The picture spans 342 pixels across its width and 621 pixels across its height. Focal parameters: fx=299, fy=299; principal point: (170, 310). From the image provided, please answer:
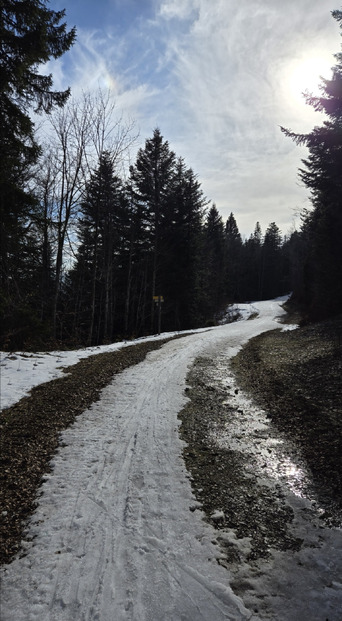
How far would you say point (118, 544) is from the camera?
2809mm

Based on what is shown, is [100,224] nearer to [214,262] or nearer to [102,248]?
[102,248]

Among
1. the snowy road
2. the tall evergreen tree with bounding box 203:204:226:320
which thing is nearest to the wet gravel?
the snowy road

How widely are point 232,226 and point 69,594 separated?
84.4 m

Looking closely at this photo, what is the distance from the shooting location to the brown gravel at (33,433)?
3153 millimetres

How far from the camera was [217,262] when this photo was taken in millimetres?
44344

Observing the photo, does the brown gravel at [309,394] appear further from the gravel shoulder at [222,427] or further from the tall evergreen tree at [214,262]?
the tall evergreen tree at [214,262]

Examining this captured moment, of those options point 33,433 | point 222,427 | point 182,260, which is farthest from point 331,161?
point 182,260

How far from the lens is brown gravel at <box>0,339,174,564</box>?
→ 315 centimetres

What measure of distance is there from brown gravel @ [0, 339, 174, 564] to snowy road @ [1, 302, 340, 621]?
0.17 meters

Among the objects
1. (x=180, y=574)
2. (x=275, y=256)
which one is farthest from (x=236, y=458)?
(x=275, y=256)

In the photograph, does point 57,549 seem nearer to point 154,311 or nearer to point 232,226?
point 154,311

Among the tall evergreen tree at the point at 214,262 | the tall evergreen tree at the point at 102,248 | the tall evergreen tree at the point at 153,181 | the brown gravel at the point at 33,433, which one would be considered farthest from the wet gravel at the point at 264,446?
the tall evergreen tree at the point at 214,262

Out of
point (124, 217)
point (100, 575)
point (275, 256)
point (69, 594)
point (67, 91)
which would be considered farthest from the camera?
point (275, 256)

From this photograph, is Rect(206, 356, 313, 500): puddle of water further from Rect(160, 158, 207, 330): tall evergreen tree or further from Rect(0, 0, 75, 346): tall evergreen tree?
Rect(160, 158, 207, 330): tall evergreen tree
